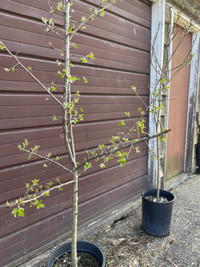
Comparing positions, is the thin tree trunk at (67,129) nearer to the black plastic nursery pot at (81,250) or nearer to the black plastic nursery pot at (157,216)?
the black plastic nursery pot at (81,250)

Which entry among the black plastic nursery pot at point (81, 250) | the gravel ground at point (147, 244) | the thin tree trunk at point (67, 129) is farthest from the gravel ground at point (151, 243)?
the thin tree trunk at point (67, 129)

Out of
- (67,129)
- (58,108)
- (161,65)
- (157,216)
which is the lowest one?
(157,216)

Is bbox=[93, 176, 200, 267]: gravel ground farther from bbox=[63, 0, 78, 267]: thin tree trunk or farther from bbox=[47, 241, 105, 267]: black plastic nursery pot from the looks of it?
bbox=[63, 0, 78, 267]: thin tree trunk

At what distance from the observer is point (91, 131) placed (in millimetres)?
2357

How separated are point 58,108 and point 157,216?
5.24ft

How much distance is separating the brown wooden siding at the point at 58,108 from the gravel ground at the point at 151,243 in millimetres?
293

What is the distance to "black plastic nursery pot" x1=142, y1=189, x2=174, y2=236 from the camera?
2309 millimetres

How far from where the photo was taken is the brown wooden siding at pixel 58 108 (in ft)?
5.50

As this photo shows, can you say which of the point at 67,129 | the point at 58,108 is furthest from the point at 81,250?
the point at 58,108

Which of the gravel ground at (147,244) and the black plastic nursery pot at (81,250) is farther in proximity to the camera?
the gravel ground at (147,244)

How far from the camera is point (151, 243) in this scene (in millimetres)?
2309

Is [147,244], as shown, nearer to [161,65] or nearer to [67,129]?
[67,129]

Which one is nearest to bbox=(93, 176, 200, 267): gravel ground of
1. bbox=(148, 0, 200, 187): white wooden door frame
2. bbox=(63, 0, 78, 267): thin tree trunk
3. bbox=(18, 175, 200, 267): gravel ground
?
bbox=(18, 175, 200, 267): gravel ground

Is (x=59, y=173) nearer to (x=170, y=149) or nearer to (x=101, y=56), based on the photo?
(x=101, y=56)
